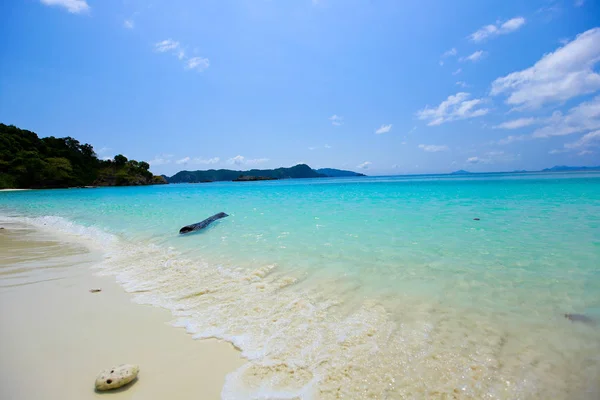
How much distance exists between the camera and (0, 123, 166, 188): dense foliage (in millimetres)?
76688

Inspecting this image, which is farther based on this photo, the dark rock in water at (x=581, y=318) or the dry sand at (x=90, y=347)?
the dark rock in water at (x=581, y=318)

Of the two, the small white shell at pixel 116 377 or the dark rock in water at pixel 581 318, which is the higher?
the small white shell at pixel 116 377

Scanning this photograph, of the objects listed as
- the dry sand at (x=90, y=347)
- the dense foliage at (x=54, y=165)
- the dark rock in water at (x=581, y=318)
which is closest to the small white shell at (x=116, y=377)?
the dry sand at (x=90, y=347)

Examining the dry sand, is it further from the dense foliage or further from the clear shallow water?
the dense foliage

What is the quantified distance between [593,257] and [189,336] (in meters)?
9.57

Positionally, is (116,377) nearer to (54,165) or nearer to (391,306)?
(391,306)

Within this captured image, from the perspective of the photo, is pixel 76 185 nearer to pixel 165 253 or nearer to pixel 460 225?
pixel 165 253

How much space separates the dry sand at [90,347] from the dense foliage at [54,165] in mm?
102668

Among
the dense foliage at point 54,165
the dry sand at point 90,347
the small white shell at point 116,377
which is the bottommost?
the dry sand at point 90,347

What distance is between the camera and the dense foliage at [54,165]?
7669 centimetres

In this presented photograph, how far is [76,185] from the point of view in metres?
92.9

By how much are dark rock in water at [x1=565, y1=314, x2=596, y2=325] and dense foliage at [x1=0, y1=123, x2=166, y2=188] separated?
110 metres

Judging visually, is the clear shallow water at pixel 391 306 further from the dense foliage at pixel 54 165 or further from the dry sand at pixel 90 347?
the dense foliage at pixel 54 165

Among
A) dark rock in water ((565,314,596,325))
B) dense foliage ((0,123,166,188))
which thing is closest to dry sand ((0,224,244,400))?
dark rock in water ((565,314,596,325))
